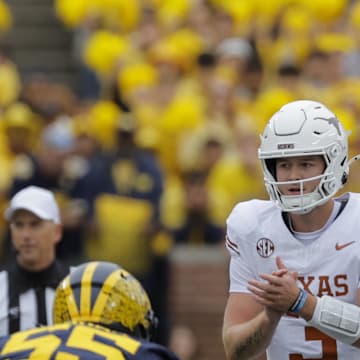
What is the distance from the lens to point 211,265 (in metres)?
9.73

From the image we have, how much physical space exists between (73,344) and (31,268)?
216 centimetres

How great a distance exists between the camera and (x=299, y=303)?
4.38m

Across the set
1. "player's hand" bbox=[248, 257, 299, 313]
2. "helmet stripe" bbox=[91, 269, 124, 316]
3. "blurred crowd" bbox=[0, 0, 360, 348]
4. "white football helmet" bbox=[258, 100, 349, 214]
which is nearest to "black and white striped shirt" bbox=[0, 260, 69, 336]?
"helmet stripe" bbox=[91, 269, 124, 316]

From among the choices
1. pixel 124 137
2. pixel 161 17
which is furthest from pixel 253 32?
pixel 124 137

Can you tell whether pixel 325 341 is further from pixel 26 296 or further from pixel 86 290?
pixel 26 296

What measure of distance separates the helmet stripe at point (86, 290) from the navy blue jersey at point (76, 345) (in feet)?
0.36

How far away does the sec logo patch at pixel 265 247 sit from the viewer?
15.5 ft

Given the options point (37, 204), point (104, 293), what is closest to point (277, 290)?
point (104, 293)

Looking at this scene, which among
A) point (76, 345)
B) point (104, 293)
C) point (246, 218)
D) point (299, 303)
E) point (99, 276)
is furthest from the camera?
point (246, 218)

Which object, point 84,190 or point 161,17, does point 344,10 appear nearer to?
point 161,17

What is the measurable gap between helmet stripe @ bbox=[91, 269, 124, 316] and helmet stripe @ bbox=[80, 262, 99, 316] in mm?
32

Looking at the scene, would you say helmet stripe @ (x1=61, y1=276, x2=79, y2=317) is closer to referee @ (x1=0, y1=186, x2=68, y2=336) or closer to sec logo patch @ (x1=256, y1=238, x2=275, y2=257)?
sec logo patch @ (x1=256, y1=238, x2=275, y2=257)

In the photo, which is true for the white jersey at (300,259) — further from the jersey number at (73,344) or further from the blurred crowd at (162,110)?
the blurred crowd at (162,110)

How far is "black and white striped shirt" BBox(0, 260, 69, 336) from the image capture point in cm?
620
